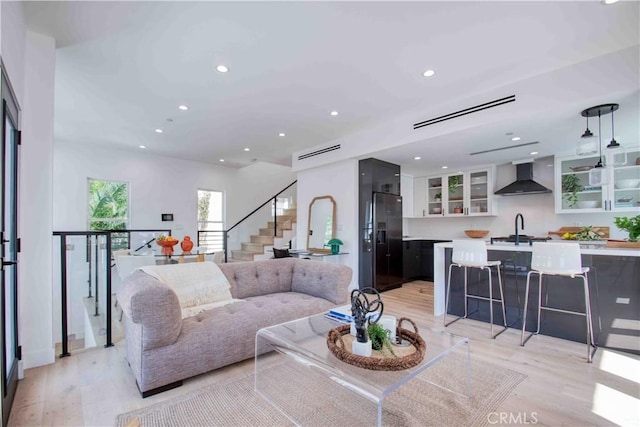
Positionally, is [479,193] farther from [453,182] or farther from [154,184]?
[154,184]

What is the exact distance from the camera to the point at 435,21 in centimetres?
240

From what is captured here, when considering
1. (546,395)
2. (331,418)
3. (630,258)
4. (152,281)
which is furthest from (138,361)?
(630,258)

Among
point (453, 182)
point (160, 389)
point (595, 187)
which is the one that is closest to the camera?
point (160, 389)

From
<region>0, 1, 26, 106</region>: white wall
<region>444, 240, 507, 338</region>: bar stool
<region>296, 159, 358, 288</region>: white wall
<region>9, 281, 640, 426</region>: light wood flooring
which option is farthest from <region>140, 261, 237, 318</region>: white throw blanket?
<region>296, 159, 358, 288</region>: white wall

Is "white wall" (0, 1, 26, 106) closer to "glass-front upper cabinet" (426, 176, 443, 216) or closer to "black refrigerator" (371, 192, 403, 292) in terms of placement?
"black refrigerator" (371, 192, 403, 292)

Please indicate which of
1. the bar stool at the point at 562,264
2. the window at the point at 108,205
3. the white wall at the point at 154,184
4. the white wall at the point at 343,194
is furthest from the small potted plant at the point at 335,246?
the window at the point at 108,205

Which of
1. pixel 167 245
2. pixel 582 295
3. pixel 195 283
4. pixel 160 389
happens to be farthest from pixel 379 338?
pixel 167 245

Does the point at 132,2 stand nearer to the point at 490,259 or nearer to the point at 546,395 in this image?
the point at 546,395

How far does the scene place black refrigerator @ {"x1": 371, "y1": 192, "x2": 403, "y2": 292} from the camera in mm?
5414

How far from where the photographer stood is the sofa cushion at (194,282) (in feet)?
8.83

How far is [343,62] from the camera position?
299 cm

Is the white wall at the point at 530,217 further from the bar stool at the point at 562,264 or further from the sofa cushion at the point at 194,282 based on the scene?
the sofa cushion at the point at 194,282

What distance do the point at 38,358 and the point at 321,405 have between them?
2414 millimetres

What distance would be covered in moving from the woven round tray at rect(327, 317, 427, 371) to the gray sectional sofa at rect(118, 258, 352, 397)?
0.86 metres
